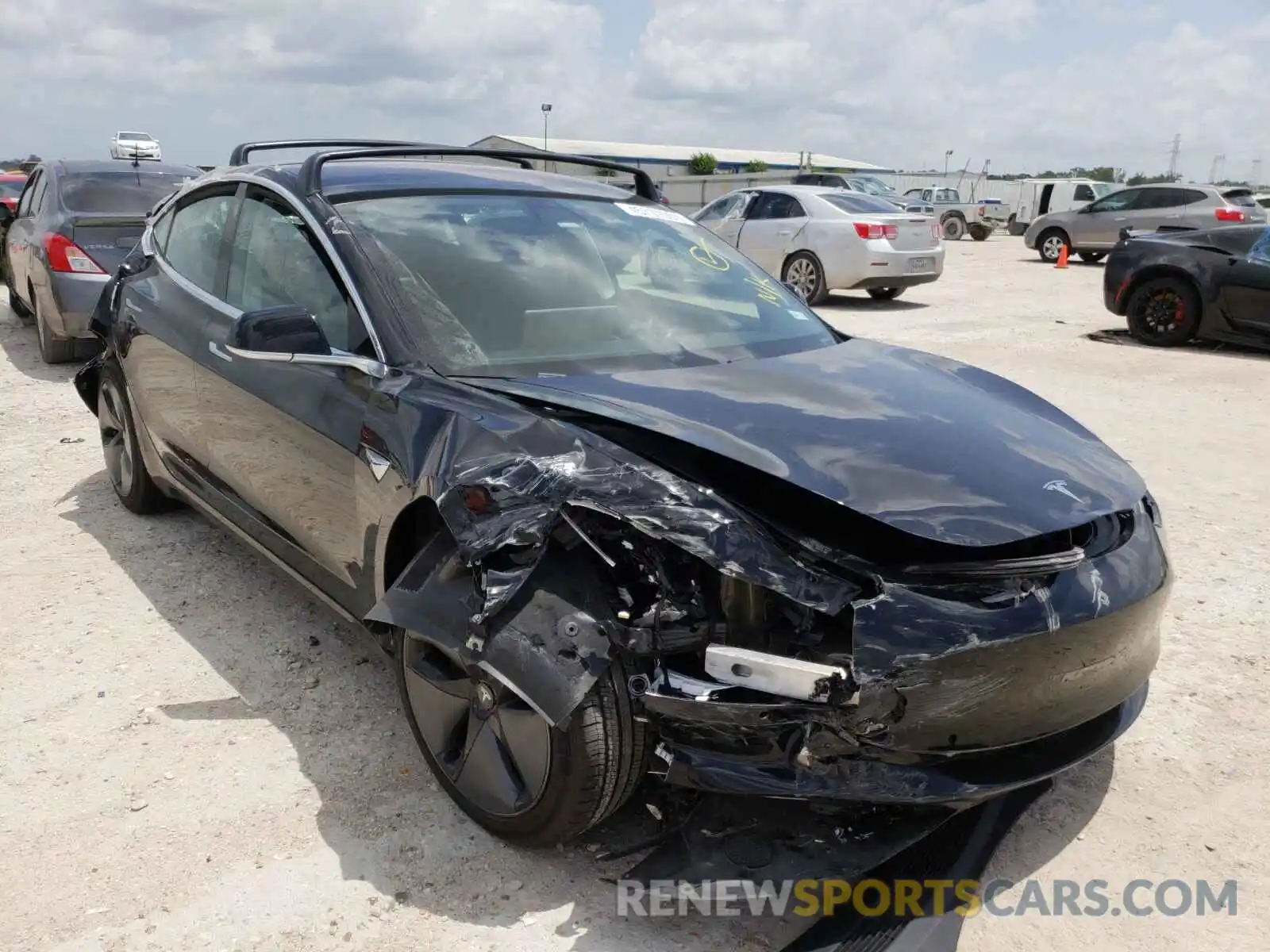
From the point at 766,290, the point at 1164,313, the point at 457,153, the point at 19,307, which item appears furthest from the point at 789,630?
the point at 19,307

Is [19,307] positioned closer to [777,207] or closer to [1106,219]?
[777,207]

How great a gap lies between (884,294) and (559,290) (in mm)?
11960

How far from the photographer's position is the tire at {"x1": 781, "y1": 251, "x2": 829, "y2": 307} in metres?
13.4

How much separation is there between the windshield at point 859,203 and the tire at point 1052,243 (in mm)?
8973

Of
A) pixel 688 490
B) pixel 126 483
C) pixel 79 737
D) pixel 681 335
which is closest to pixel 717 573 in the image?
pixel 688 490

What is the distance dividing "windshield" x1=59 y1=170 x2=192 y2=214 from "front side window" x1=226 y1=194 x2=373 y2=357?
17.9 feet

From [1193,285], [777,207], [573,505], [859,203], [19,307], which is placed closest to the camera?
[573,505]

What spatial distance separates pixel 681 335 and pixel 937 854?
171 cm

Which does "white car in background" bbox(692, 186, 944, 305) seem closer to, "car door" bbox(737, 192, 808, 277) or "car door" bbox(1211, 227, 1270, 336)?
"car door" bbox(737, 192, 808, 277)

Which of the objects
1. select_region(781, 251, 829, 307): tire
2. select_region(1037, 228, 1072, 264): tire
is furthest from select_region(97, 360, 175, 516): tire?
select_region(1037, 228, 1072, 264): tire

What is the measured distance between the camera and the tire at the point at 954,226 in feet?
99.3

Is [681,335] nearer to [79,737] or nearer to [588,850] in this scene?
[588,850]

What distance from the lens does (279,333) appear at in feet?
9.81

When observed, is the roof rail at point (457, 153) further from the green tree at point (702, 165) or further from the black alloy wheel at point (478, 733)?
the green tree at point (702, 165)
